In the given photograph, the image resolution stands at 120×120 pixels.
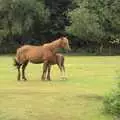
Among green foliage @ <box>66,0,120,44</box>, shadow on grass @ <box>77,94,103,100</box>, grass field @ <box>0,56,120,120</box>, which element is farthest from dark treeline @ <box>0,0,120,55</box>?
shadow on grass @ <box>77,94,103,100</box>

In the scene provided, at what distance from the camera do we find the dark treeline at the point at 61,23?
61281mm

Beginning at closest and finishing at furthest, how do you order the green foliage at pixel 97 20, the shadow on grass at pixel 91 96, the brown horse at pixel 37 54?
the shadow on grass at pixel 91 96 < the brown horse at pixel 37 54 < the green foliage at pixel 97 20

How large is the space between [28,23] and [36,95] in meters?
46.3

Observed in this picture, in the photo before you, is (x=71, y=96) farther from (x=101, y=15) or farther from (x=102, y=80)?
(x=101, y=15)

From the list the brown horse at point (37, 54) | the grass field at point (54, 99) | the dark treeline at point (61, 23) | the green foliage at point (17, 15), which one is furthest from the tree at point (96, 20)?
the grass field at point (54, 99)

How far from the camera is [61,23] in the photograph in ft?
230

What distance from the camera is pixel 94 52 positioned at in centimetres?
6769

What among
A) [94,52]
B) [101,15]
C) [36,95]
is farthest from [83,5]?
[36,95]

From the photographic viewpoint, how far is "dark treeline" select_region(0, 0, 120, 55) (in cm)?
6128

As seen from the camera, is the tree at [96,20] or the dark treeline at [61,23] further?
the dark treeline at [61,23]

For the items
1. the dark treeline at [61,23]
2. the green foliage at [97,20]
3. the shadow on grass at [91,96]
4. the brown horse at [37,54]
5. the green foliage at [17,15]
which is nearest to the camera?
the shadow on grass at [91,96]

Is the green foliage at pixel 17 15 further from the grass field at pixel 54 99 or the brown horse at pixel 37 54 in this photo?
the grass field at pixel 54 99

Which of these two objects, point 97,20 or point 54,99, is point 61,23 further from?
point 54,99

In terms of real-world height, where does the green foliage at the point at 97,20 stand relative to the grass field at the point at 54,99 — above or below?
below
